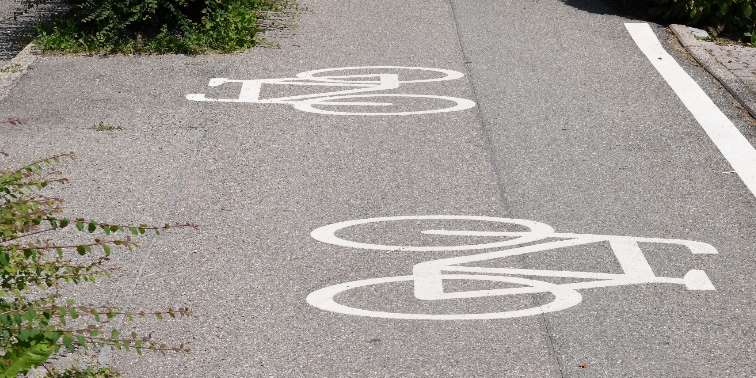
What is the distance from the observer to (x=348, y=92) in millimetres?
8703

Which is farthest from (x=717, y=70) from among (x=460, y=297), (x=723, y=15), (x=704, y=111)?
(x=460, y=297)

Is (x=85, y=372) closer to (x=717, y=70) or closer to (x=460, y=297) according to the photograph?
(x=460, y=297)

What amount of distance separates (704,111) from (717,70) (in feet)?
3.79

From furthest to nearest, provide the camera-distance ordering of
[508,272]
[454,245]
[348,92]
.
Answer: [348,92] < [454,245] < [508,272]

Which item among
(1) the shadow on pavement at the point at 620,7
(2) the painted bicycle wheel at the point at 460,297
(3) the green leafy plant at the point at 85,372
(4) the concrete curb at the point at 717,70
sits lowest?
(2) the painted bicycle wheel at the point at 460,297

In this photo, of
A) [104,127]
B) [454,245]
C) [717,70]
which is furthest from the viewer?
[717,70]

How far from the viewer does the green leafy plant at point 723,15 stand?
33.4 ft

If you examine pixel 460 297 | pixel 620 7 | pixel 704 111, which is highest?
pixel 620 7

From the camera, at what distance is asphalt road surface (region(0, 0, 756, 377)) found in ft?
15.8

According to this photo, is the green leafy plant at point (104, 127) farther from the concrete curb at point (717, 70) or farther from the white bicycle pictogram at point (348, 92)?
the concrete curb at point (717, 70)

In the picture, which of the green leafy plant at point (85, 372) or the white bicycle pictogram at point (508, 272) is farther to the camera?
the white bicycle pictogram at point (508, 272)

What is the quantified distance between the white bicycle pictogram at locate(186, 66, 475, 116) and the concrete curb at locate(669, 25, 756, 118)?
2368mm

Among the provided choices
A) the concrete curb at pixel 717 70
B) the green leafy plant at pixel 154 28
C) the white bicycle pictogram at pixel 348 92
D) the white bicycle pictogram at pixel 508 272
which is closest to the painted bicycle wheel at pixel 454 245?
the white bicycle pictogram at pixel 508 272

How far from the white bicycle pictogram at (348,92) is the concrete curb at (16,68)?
1.77 metres
